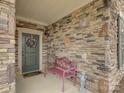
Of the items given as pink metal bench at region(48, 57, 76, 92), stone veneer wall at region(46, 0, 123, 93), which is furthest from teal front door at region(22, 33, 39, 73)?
stone veneer wall at region(46, 0, 123, 93)

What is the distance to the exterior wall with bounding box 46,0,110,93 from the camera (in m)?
2.71

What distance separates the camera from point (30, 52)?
4512mm

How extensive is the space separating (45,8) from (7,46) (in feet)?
8.28

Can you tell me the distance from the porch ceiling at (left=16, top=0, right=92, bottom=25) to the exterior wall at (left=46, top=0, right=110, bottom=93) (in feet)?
0.75

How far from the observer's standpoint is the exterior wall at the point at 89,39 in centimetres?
271

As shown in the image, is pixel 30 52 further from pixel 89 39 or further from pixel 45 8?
pixel 89 39

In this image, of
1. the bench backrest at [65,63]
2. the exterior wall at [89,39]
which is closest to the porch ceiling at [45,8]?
the exterior wall at [89,39]

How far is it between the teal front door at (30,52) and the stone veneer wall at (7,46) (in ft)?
10.0

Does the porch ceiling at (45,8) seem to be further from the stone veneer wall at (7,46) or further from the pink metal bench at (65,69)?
the stone veneer wall at (7,46)

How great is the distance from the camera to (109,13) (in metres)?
2.63

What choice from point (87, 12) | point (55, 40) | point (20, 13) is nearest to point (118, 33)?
point (87, 12)

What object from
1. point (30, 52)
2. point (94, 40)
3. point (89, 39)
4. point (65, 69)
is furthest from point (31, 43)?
point (94, 40)

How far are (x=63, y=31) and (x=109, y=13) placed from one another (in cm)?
191

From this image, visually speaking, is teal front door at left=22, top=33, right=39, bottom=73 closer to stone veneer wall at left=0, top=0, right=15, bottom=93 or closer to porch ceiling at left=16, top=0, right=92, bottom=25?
porch ceiling at left=16, top=0, right=92, bottom=25
